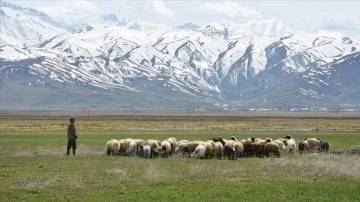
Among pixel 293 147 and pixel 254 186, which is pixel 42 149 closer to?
pixel 293 147

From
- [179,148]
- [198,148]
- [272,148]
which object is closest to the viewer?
[198,148]

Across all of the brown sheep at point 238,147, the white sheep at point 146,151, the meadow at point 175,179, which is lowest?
the meadow at point 175,179

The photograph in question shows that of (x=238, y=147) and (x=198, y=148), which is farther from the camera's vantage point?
(x=238, y=147)

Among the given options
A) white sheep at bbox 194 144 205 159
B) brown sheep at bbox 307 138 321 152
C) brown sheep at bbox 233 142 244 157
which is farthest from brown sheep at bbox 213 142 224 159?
brown sheep at bbox 307 138 321 152

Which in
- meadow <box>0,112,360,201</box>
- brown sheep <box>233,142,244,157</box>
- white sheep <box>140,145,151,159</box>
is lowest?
meadow <box>0,112,360,201</box>

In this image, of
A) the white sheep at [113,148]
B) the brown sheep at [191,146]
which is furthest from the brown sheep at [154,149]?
the white sheep at [113,148]

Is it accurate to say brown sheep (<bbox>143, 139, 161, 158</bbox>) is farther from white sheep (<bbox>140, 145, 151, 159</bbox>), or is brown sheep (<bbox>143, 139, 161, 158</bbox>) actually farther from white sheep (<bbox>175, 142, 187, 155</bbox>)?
white sheep (<bbox>175, 142, 187, 155</bbox>)

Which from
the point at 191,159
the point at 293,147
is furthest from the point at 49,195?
the point at 293,147

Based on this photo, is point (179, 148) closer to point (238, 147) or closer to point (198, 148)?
point (198, 148)

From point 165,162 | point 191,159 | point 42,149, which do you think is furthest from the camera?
point 42,149

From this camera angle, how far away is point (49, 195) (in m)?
25.0

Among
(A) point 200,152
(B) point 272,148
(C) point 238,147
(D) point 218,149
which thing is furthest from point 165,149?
(B) point 272,148

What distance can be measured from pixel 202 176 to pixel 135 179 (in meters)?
3.83

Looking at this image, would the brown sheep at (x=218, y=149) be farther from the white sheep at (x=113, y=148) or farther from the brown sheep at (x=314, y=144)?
the brown sheep at (x=314, y=144)
